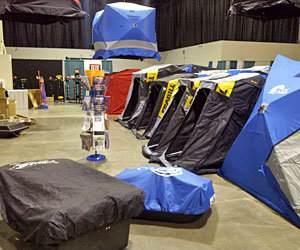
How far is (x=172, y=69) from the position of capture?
7.00 meters

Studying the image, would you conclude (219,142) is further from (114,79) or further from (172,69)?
(114,79)

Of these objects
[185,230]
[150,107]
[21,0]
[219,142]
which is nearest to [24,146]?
[21,0]

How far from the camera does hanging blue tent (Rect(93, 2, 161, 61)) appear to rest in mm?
6340

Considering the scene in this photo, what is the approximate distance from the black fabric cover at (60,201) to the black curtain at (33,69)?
1307 cm

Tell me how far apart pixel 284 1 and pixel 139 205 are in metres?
3.91

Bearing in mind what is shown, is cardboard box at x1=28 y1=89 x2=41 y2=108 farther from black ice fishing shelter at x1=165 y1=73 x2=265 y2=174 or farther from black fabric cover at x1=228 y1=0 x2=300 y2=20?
black ice fishing shelter at x1=165 y1=73 x2=265 y2=174

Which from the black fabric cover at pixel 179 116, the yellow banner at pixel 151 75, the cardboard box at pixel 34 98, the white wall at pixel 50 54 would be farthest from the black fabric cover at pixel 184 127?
the white wall at pixel 50 54

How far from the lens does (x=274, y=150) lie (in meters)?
2.75

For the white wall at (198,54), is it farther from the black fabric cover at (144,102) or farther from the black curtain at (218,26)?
the black fabric cover at (144,102)

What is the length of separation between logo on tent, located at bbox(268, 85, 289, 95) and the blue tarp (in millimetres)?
1362

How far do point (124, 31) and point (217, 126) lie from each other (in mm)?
3716

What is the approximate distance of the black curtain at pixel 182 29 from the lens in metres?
11.0

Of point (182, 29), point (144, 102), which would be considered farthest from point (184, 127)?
point (182, 29)

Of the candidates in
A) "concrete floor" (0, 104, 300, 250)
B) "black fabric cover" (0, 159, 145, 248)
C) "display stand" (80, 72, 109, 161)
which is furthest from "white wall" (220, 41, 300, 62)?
"black fabric cover" (0, 159, 145, 248)
